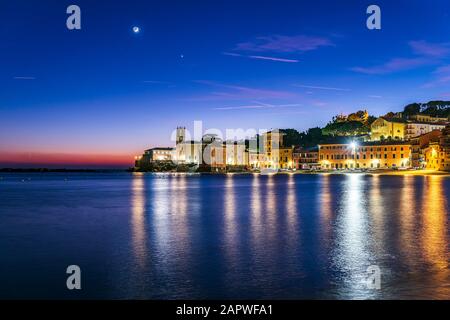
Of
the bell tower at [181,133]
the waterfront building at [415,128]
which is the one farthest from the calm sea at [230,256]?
the bell tower at [181,133]

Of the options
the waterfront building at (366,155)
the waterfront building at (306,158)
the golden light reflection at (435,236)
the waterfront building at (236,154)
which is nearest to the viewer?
the golden light reflection at (435,236)

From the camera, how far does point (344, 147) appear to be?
132 m

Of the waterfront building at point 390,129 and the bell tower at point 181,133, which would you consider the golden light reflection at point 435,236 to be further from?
the bell tower at point 181,133

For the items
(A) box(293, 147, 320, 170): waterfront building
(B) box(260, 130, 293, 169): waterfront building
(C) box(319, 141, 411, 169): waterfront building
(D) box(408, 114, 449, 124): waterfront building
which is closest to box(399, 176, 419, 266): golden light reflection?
(C) box(319, 141, 411, 169): waterfront building

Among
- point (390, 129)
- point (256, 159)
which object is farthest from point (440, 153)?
point (256, 159)

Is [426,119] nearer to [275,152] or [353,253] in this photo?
[275,152]

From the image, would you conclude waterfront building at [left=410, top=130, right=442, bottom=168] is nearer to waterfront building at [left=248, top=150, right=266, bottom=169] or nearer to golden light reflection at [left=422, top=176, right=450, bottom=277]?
waterfront building at [left=248, top=150, right=266, bottom=169]

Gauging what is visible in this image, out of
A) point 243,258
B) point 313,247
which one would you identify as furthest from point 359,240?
point 243,258

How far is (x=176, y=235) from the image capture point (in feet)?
64.2

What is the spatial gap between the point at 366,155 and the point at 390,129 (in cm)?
1723

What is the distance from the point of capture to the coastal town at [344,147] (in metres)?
120

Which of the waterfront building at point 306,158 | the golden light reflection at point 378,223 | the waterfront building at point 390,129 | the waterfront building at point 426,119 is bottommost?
the golden light reflection at point 378,223

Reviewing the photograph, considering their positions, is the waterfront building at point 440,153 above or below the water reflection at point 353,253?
above
